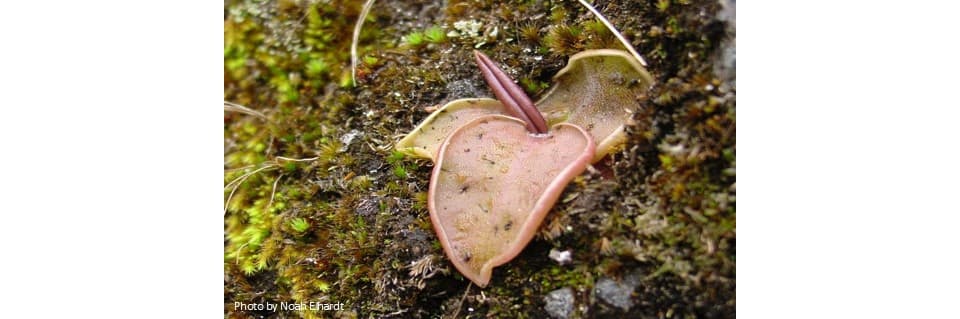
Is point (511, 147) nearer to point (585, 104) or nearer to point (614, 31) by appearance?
point (585, 104)

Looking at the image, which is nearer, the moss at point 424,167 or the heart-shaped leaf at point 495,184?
the moss at point 424,167

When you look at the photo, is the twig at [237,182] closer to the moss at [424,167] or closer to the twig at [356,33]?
the moss at [424,167]

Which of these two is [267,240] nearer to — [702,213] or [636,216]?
[636,216]

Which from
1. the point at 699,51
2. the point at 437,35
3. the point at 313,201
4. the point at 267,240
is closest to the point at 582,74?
the point at 699,51

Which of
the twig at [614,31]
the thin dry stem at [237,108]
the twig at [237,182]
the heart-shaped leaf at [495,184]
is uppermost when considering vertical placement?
the twig at [614,31]

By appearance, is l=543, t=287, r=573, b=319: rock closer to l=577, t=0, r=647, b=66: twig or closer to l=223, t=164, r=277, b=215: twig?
l=577, t=0, r=647, b=66: twig

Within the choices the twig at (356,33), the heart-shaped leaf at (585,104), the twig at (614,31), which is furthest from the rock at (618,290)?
the twig at (356,33)

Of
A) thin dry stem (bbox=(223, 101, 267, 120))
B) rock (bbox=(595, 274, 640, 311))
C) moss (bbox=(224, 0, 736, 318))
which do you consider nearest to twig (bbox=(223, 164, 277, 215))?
moss (bbox=(224, 0, 736, 318))
